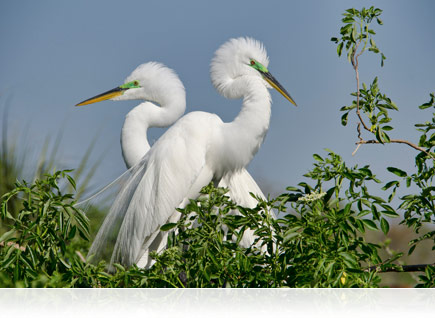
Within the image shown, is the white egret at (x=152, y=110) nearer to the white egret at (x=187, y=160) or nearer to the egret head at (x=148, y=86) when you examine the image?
the egret head at (x=148, y=86)

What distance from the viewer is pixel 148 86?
330 centimetres

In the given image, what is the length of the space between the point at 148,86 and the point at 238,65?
0.83 metres

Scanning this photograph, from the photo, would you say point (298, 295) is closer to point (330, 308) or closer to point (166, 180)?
point (330, 308)

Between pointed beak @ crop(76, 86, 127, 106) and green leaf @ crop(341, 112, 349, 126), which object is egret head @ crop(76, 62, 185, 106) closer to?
pointed beak @ crop(76, 86, 127, 106)

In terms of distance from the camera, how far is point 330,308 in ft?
3.00

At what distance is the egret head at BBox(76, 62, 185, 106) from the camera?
10.5 ft

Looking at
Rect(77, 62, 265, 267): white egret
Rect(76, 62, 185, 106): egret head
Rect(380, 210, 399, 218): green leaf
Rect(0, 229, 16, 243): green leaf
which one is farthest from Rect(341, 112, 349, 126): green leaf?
Rect(76, 62, 185, 106): egret head

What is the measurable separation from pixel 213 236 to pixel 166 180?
54.9 inches

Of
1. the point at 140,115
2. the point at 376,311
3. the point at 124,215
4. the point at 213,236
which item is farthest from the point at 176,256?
the point at 140,115

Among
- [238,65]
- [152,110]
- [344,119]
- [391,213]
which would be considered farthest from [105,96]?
[391,213]

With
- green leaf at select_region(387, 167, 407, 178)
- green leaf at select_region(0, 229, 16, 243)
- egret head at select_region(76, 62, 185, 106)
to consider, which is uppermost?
egret head at select_region(76, 62, 185, 106)

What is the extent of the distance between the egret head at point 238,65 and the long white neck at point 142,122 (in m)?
0.52

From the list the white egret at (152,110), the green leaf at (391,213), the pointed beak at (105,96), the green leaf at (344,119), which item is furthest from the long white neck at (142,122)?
the green leaf at (391,213)

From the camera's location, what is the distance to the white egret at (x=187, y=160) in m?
2.42
